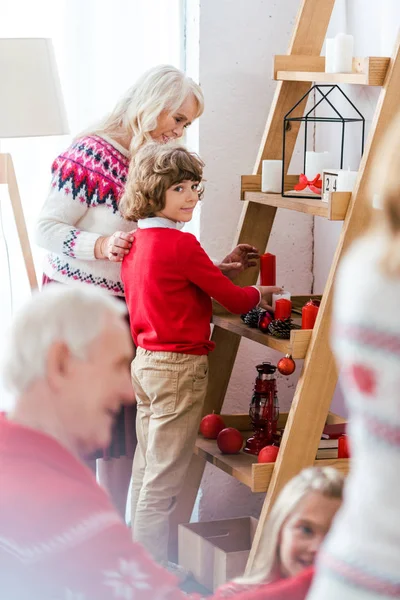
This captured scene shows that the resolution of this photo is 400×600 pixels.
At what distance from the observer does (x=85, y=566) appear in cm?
123

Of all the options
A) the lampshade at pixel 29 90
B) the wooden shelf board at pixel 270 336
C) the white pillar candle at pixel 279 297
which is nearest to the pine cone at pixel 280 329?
the wooden shelf board at pixel 270 336

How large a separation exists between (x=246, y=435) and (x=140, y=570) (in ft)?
5.36

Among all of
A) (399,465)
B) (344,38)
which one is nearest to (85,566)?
(399,465)

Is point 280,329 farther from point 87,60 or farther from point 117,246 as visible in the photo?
point 87,60

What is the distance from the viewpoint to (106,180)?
105 inches

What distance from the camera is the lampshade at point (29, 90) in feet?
9.21

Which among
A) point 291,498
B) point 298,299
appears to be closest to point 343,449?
point 298,299

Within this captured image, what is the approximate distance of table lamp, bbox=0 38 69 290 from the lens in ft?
9.20

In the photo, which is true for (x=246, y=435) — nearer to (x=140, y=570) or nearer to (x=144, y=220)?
(x=144, y=220)

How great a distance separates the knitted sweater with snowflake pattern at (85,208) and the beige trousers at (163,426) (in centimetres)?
30

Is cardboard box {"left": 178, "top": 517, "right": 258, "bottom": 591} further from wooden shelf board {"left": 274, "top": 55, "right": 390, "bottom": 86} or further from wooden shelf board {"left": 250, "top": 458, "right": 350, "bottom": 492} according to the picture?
wooden shelf board {"left": 274, "top": 55, "right": 390, "bottom": 86}

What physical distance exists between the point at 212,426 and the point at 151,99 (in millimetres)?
957

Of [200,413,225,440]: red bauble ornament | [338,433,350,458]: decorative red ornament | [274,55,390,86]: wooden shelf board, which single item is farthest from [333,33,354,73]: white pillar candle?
[200,413,225,440]: red bauble ornament

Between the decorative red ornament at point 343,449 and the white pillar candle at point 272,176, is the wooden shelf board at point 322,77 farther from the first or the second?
the decorative red ornament at point 343,449
